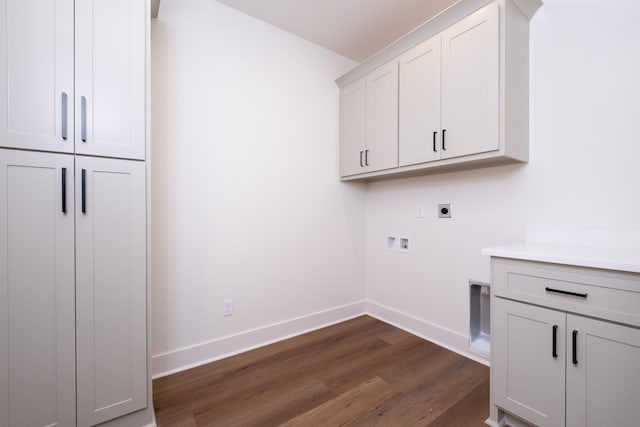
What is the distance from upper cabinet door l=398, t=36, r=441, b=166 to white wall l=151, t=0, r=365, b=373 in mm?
830

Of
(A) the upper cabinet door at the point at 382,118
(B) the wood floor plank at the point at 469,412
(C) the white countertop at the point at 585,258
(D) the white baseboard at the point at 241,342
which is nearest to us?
(C) the white countertop at the point at 585,258

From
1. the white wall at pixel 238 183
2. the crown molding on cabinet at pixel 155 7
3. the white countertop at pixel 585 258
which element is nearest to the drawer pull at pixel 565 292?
the white countertop at pixel 585 258

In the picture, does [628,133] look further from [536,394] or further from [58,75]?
[58,75]

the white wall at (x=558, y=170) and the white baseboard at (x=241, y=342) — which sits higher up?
the white wall at (x=558, y=170)

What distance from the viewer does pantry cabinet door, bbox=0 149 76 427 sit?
1.18 meters

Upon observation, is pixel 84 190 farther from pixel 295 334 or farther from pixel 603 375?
pixel 603 375

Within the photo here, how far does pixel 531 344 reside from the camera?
1344mm

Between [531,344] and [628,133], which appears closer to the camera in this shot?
[531,344]

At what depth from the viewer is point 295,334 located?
8.35 feet

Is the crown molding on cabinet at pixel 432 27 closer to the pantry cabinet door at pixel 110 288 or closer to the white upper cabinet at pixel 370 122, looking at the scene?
the white upper cabinet at pixel 370 122

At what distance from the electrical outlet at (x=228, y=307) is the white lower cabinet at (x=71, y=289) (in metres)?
0.77

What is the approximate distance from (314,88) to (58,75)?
1.94 m

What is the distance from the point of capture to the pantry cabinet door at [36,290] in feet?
3.87

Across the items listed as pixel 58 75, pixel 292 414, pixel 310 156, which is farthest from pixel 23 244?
pixel 310 156
